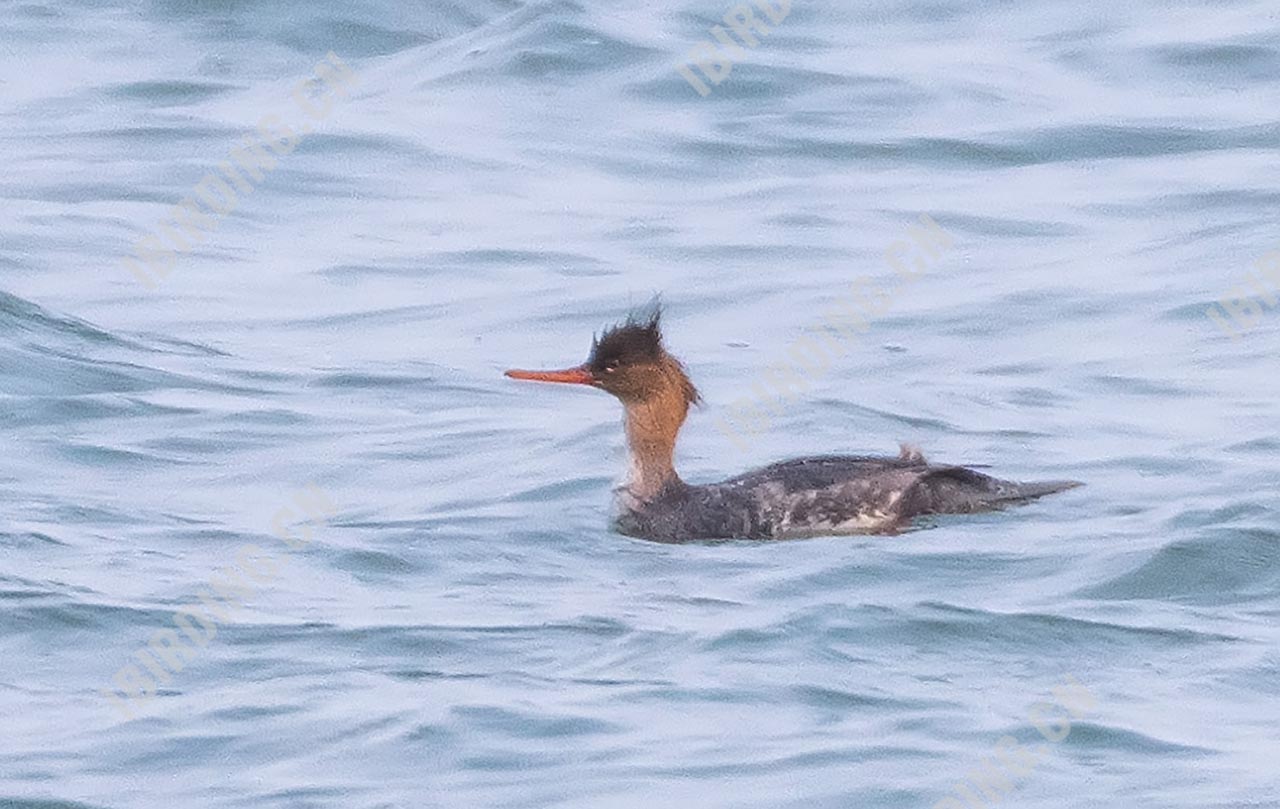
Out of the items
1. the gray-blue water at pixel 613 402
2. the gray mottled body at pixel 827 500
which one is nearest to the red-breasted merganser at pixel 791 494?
the gray mottled body at pixel 827 500

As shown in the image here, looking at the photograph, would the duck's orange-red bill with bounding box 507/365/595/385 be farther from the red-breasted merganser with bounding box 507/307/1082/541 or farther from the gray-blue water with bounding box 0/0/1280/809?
the gray-blue water with bounding box 0/0/1280/809

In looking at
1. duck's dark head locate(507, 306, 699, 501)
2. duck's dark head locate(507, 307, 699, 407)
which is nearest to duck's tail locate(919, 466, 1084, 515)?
duck's dark head locate(507, 306, 699, 501)

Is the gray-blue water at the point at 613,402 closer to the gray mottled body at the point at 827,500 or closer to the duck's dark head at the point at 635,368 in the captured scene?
the gray mottled body at the point at 827,500

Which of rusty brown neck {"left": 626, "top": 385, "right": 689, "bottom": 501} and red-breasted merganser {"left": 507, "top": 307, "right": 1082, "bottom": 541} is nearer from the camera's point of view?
red-breasted merganser {"left": 507, "top": 307, "right": 1082, "bottom": 541}

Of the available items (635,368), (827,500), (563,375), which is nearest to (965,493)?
(827,500)

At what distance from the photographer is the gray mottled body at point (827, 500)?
9805 millimetres

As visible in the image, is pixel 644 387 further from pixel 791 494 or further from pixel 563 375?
pixel 791 494

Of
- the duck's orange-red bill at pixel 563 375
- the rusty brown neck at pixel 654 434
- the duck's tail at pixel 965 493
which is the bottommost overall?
the duck's tail at pixel 965 493

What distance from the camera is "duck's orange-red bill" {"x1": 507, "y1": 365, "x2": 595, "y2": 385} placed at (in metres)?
9.81

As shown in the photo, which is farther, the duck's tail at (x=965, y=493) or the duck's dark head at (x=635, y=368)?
the duck's dark head at (x=635, y=368)

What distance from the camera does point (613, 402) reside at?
12.5 metres

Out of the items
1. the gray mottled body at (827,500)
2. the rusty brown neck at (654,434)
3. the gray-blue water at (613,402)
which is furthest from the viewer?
the rusty brown neck at (654,434)

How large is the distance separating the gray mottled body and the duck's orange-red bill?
1.67 ft

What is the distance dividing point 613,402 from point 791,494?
2.76 m
